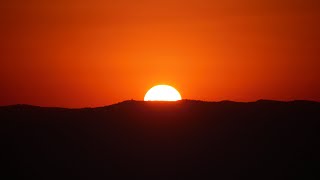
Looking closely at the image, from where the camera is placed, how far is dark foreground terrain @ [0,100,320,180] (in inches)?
1270

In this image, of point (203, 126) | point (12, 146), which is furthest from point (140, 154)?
point (12, 146)

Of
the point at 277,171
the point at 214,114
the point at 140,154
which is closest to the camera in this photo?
the point at 277,171

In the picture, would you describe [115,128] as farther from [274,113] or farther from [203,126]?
[274,113]

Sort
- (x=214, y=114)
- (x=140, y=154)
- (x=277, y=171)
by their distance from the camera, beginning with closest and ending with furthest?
(x=277, y=171), (x=140, y=154), (x=214, y=114)

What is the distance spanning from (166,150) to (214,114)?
348 centimetres

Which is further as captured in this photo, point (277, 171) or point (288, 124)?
point (288, 124)

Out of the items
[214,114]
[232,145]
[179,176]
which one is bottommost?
[179,176]

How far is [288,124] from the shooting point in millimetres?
34844

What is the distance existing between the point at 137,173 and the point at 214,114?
5.92 m

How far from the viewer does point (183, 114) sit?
3691 centimetres

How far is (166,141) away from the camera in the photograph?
1377 inches

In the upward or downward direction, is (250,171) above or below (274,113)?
below

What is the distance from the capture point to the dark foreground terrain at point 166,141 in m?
32.2

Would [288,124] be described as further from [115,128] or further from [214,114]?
[115,128]
